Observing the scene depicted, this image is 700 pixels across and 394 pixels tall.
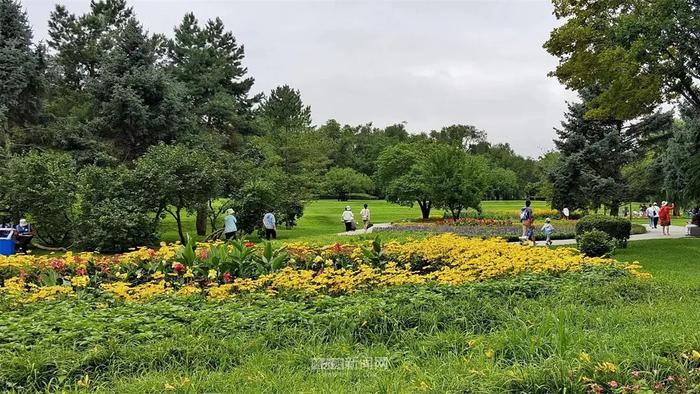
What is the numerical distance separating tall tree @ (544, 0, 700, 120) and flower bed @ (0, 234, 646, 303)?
757 cm

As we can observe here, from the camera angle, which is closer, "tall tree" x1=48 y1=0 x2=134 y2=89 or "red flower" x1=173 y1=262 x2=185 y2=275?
"red flower" x1=173 y1=262 x2=185 y2=275

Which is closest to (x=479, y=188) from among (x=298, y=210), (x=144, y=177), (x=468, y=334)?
(x=298, y=210)

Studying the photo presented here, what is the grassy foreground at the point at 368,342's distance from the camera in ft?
10.8

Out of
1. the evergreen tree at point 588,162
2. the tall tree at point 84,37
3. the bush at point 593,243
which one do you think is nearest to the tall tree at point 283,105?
the tall tree at point 84,37

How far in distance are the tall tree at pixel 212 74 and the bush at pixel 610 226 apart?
56.4 ft

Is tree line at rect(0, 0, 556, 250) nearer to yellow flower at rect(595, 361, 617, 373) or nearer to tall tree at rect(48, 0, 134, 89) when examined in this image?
tall tree at rect(48, 0, 134, 89)

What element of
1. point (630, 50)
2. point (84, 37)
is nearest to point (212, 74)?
point (84, 37)

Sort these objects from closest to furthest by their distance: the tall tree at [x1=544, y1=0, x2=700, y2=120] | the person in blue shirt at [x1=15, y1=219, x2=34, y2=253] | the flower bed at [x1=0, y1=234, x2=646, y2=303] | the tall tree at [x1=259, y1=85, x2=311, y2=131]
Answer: the flower bed at [x1=0, y1=234, x2=646, y2=303] < the tall tree at [x1=544, y1=0, x2=700, y2=120] < the person in blue shirt at [x1=15, y1=219, x2=34, y2=253] < the tall tree at [x1=259, y1=85, x2=311, y2=131]

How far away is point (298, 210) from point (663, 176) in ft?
76.3

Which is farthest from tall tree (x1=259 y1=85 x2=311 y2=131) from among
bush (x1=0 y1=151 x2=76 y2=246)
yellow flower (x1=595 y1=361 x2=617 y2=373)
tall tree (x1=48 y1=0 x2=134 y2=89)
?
yellow flower (x1=595 y1=361 x2=617 y2=373)

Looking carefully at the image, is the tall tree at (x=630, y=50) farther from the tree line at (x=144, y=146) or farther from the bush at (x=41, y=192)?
the bush at (x=41, y=192)

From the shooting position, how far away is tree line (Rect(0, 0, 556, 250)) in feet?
58.2

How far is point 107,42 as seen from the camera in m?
30.3

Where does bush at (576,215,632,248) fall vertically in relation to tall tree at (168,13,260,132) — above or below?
below
